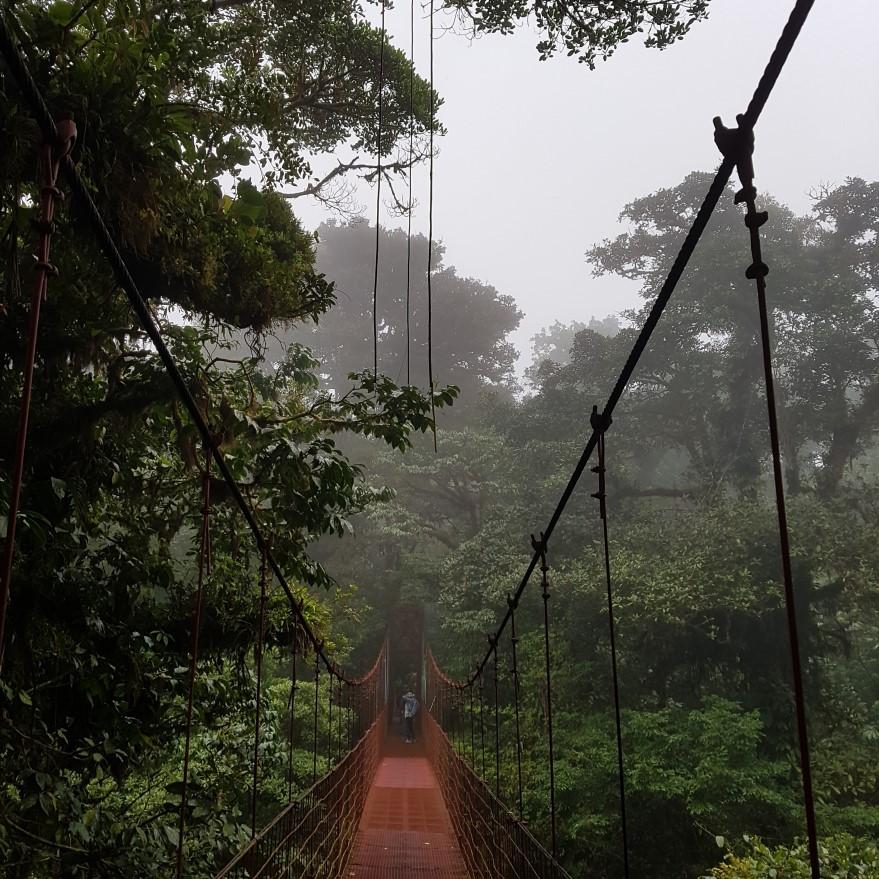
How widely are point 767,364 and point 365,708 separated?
710 cm

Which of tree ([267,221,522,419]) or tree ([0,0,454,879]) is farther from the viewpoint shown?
tree ([267,221,522,419])

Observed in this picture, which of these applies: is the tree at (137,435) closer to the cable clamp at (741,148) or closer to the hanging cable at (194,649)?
the hanging cable at (194,649)

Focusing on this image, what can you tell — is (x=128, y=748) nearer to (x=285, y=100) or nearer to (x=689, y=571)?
(x=285, y=100)

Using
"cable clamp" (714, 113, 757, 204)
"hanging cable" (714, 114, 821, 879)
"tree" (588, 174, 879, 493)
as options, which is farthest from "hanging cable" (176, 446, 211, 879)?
"tree" (588, 174, 879, 493)

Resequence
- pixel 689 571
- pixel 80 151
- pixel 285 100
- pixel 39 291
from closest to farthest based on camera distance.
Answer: pixel 39 291, pixel 80 151, pixel 285 100, pixel 689 571

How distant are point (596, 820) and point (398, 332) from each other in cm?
898

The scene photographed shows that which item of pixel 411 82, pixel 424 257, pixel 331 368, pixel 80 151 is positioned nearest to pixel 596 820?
pixel 411 82

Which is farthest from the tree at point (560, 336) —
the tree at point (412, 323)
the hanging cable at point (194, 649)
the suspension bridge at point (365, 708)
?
the hanging cable at point (194, 649)

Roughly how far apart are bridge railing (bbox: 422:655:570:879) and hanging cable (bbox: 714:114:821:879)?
0.87m

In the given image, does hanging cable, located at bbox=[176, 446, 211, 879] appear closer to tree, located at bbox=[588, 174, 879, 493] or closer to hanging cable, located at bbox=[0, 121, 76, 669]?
hanging cable, located at bbox=[0, 121, 76, 669]

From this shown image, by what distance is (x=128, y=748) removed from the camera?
168 centimetres

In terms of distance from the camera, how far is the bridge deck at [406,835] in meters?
2.87

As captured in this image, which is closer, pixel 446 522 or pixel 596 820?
pixel 596 820

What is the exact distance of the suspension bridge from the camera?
1.93ft
